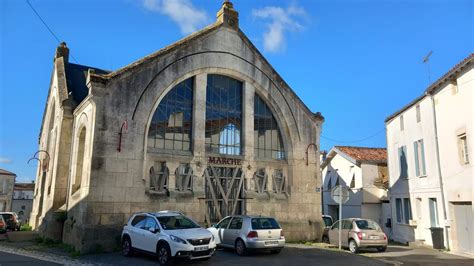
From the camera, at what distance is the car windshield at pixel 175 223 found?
42.7ft

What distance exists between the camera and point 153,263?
12664 millimetres

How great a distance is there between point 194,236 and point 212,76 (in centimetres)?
975

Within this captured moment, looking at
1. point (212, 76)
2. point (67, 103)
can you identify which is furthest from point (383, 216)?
point (67, 103)

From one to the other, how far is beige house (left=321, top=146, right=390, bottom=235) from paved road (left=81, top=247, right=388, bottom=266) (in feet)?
43.5

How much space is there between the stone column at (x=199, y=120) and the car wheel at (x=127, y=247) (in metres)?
4.91

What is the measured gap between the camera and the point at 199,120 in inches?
736

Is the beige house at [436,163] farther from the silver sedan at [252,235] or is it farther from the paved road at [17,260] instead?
the paved road at [17,260]

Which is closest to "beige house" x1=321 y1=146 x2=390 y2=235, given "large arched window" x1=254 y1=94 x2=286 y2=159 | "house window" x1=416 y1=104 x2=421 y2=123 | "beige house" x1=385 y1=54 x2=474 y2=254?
"beige house" x1=385 y1=54 x2=474 y2=254

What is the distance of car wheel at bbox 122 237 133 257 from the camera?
554 inches

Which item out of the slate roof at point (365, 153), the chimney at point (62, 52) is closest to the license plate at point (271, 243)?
the slate roof at point (365, 153)

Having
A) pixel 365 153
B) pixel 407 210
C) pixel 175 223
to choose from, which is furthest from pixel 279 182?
pixel 365 153

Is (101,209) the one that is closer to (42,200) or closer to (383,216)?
(42,200)

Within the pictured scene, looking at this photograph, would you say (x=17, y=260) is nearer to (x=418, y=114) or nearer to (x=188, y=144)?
(x=188, y=144)

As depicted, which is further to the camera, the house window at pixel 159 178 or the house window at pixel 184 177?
the house window at pixel 184 177
